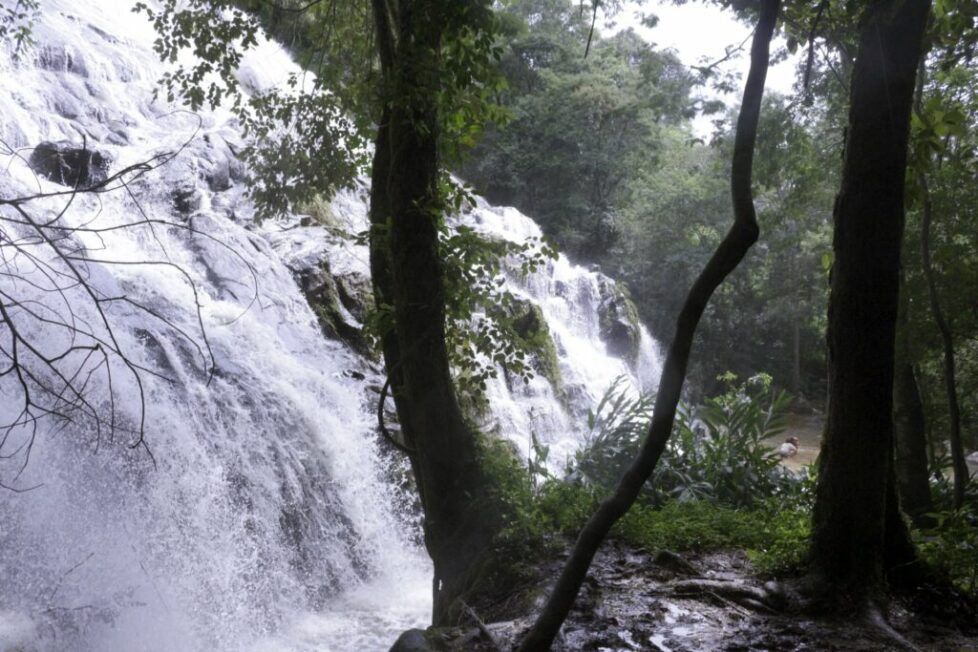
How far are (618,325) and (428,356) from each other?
15.0 m

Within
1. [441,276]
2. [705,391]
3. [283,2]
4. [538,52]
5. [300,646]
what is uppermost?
[538,52]

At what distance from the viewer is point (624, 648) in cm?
381

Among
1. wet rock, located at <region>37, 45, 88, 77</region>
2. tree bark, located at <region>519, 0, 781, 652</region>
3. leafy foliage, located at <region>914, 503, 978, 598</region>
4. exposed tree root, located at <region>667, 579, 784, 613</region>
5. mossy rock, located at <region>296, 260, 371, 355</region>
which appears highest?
wet rock, located at <region>37, 45, 88, 77</region>

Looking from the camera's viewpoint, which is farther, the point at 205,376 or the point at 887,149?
the point at 205,376

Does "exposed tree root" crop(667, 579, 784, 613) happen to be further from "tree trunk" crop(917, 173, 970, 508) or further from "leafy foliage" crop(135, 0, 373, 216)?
"leafy foliage" crop(135, 0, 373, 216)

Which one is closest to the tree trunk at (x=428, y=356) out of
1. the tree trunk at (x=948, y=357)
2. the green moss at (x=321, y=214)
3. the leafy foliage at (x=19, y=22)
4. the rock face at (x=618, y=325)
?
the tree trunk at (x=948, y=357)

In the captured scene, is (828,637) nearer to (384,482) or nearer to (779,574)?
(779,574)

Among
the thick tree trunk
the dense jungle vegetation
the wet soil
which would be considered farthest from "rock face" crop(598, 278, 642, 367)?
the thick tree trunk

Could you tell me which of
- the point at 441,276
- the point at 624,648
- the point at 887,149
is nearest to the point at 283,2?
the point at 441,276

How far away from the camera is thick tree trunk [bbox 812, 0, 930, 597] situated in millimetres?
3986

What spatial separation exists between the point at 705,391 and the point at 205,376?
17.5 metres

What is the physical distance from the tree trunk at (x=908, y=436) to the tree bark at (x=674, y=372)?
6.06m

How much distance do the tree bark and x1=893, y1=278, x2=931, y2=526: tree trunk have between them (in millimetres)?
6057

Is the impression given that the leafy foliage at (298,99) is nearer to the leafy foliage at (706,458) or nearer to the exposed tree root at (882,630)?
the leafy foliage at (706,458)
